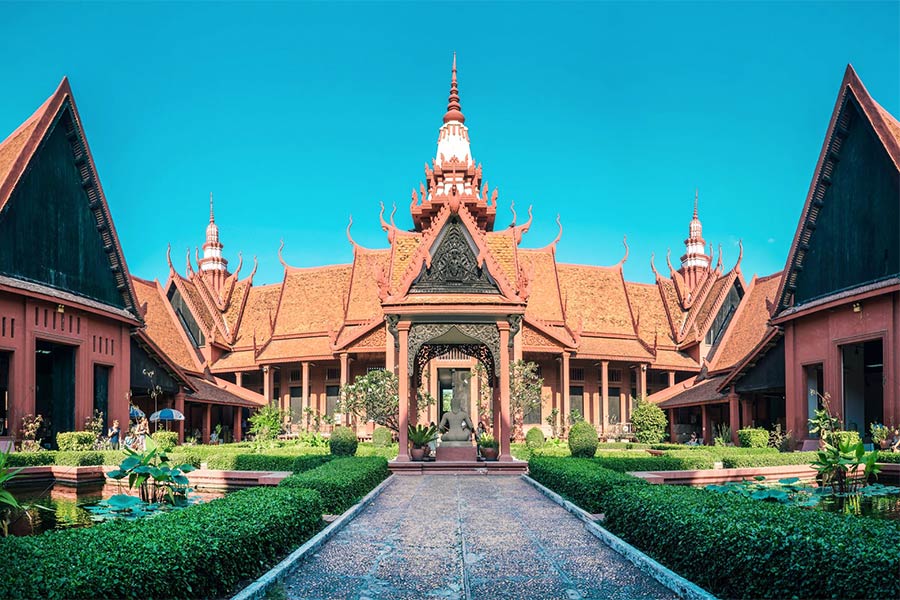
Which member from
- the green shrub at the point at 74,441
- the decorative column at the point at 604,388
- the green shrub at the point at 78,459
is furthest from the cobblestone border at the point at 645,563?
the decorative column at the point at 604,388

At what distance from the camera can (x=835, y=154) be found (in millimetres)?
19297

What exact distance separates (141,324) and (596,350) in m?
18.8

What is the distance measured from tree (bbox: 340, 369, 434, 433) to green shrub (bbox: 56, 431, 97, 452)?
244 inches

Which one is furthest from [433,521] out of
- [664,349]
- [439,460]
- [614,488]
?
[664,349]

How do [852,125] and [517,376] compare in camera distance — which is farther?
[517,376]

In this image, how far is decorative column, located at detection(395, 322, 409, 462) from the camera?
16.0 metres

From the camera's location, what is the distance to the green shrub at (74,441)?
1780 cm

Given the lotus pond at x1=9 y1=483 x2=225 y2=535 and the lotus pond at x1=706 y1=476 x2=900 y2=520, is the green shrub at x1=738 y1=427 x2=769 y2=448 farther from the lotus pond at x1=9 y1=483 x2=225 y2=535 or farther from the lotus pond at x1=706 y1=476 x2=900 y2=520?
the lotus pond at x1=9 y1=483 x2=225 y2=535

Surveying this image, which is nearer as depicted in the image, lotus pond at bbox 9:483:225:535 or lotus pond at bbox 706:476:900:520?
lotus pond at bbox 9:483:225:535

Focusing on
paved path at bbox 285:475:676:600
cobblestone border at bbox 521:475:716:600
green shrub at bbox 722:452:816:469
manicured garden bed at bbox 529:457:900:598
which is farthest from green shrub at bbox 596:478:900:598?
green shrub at bbox 722:452:816:469

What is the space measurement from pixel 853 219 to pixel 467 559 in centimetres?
1495

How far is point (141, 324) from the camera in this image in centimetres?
2330

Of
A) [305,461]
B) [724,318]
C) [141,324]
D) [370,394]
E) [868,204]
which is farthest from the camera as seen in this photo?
[724,318]

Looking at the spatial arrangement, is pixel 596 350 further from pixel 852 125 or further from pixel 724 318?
pixel 852 125
